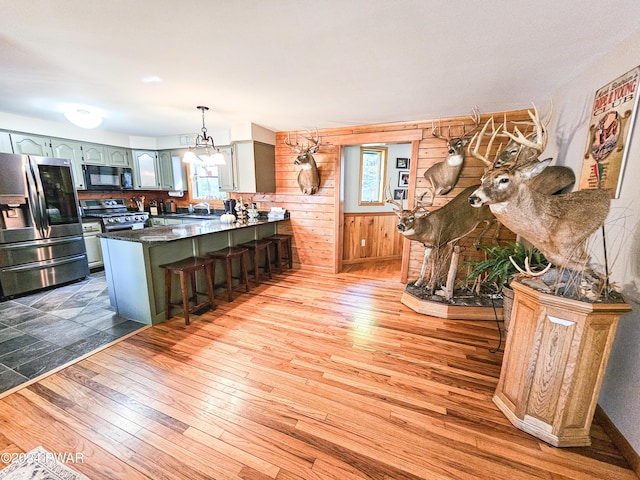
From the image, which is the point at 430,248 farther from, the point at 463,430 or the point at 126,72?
the point at 126,72

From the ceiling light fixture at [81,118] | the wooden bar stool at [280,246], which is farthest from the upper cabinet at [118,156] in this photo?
the wooden bar stool at [280,246]

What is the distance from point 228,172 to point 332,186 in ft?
6.11

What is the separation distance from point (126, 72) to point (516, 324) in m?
3.64

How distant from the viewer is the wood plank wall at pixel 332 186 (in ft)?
11.7

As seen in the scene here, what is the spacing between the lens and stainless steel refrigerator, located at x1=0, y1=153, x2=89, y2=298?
3213 millimetres

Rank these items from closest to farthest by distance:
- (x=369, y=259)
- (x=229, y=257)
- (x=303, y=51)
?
(x=303, y=51) < (x=229, y=257) < (x=369, y=259)

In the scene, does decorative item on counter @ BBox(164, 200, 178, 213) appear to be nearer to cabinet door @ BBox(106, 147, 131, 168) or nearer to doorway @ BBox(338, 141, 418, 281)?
cabinet door @ BBox(106, 147, 131, 168)

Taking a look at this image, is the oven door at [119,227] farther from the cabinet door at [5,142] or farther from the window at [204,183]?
the cabinet door at [5,142]

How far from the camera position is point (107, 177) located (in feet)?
15.5

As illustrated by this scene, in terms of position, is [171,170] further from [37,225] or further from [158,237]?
[158,237]

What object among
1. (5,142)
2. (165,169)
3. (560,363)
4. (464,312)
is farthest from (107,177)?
(560,363)

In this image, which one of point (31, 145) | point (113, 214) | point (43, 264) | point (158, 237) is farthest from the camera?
point (113, 214)

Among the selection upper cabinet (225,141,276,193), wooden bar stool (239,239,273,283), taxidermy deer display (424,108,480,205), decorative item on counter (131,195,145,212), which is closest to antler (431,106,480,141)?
taxidermy deer display (424,108,480,205)

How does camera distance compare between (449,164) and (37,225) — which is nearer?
(449,164)
